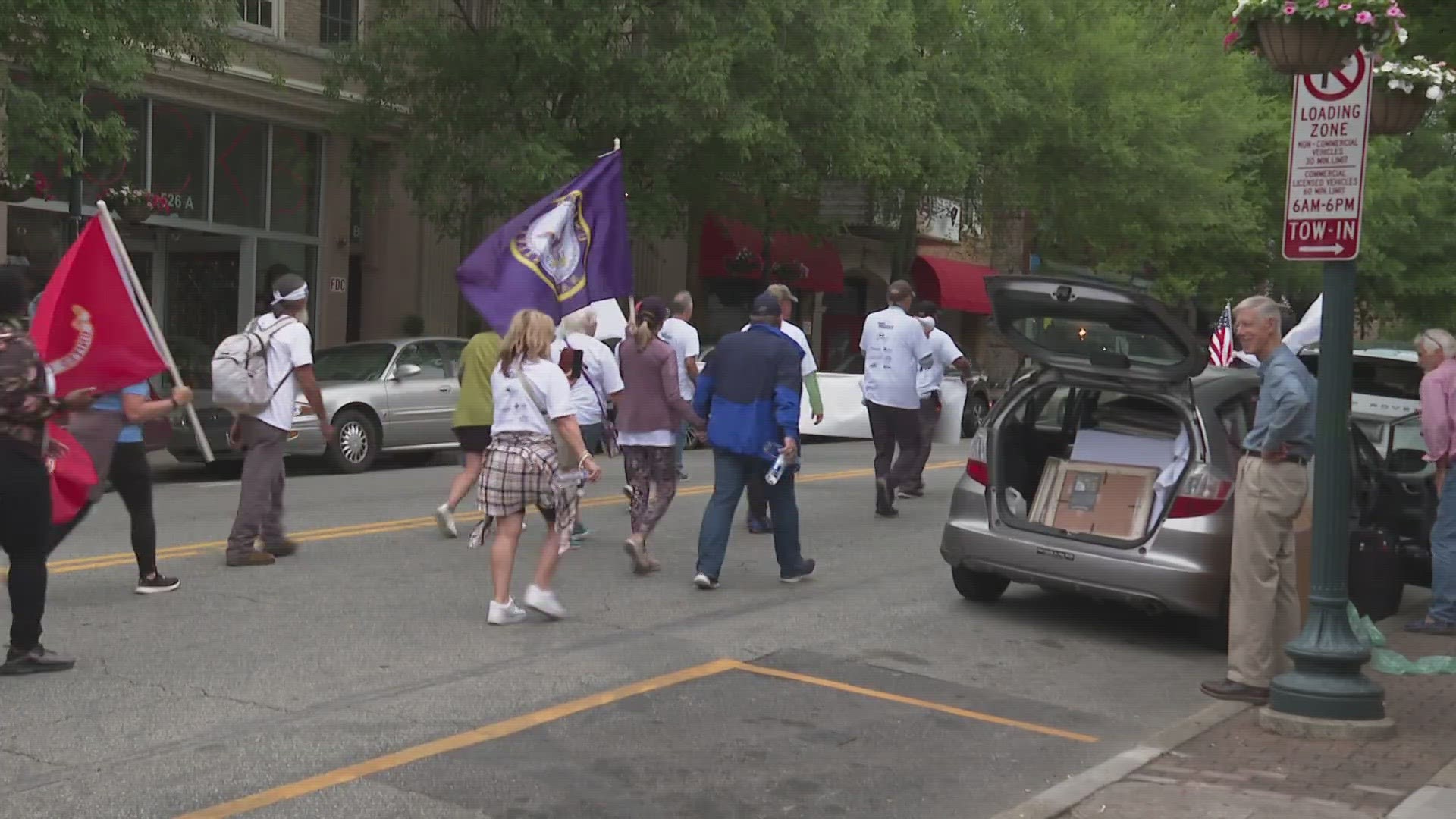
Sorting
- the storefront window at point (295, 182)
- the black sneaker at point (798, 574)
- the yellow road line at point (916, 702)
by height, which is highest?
the storefront window at point (295, 182)

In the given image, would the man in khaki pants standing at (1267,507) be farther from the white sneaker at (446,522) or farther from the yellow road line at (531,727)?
the white sneaker at (446,522)

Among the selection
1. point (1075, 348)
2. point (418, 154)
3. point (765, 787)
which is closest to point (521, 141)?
point (418, 154)

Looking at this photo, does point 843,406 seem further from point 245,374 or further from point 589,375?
point 245,374

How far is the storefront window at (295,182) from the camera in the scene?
23688 millimetres

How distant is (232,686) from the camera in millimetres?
7000

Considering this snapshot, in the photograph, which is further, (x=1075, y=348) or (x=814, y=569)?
(x=814, y=569)

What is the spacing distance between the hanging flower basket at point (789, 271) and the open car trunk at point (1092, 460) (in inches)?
890

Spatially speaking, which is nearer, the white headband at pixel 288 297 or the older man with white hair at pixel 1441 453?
the older man with white hair at pixel 1441 453

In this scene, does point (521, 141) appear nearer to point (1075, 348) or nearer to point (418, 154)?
point (418, 154)

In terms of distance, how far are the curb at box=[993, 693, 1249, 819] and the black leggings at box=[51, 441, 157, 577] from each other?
5.31 meters

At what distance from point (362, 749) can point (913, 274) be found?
32.7m

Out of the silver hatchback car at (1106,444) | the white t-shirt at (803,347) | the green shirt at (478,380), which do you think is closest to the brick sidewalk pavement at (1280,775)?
the silver hatchback car at (1106,444)

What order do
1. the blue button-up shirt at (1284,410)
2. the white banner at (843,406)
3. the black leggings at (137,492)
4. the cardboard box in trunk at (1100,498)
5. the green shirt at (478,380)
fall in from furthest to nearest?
1. the white banner at (843,406)
2. the green shirt at (478,380)
3. the cardboard box in trunk at (1100,498)
4. the black leggings at (137,492)
5. the blue button-up shirt at (1284,410)

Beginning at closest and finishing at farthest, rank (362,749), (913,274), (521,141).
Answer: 1. (362,749)
2. (521,141)
3. (913,274)
